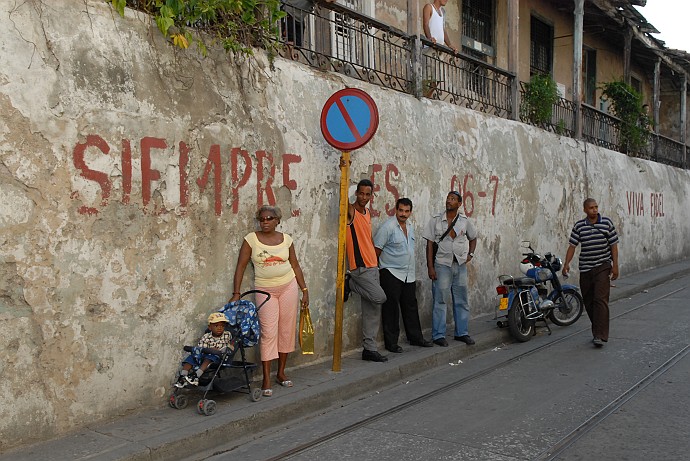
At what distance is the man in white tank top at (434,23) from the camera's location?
10008mm

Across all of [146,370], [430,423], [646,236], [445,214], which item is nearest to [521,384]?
[430,423]

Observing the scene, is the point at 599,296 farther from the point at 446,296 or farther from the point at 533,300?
the point at 446,296


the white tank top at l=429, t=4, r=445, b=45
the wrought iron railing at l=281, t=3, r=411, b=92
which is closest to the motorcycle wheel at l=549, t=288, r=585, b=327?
the wrought iron railing at l=281, t=3, r=411, b=92

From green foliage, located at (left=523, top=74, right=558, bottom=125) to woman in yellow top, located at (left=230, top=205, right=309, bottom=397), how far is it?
7.70m

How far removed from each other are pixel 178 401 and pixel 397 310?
2961 millimetres

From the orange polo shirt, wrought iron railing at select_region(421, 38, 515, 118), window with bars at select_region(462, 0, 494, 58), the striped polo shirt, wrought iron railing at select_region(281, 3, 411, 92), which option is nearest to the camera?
the orange polo shirt

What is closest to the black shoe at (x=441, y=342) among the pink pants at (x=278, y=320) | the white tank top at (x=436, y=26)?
the pink pants at (x=278, y=320)

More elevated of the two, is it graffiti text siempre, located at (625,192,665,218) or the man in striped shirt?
graffiti text siempre, located at (625,192,665,218)

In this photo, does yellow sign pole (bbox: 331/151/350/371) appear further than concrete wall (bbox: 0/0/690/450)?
Yes

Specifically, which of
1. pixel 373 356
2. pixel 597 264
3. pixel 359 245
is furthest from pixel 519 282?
pixel 359 245

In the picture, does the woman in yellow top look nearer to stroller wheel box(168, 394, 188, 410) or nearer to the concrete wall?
the concrete wall

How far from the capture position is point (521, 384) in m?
6.29

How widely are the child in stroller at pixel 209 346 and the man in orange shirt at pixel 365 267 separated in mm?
1902

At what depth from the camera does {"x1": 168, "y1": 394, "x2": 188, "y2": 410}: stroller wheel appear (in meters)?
5.15
